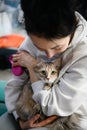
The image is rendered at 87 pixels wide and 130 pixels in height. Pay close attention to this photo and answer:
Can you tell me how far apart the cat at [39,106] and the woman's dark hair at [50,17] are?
0.20 meters

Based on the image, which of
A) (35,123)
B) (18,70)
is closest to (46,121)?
(35,123)

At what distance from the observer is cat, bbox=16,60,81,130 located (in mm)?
1121

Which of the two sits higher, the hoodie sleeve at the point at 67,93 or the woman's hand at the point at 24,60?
the woman's hand at the point at 24,60

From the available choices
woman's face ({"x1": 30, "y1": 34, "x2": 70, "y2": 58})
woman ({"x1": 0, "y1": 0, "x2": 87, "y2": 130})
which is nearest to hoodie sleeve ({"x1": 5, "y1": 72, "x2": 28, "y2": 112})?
woman ({"x1": 0, "y1": 0, "x2": 87, "y2": 130})

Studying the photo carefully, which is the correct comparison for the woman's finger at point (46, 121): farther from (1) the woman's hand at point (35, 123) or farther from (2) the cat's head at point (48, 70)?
(2) the cat's head at point (48, 70)

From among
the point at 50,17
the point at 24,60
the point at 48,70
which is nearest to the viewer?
the point at 50,17

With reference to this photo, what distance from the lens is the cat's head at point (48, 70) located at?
43.8 inches

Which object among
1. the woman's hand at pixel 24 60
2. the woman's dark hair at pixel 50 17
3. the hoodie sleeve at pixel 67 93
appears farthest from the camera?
the woman's hand at pixel 24 60

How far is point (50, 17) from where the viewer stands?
0.91 metres

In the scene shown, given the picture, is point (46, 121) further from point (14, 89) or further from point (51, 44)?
point (51, 44)

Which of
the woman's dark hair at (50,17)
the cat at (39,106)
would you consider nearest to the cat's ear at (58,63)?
the cat at (39,106)

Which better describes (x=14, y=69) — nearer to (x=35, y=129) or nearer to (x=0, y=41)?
(x=35, y=129)

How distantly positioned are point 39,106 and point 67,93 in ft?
0.50

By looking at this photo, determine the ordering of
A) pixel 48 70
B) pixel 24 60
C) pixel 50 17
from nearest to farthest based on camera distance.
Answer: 1. pixel 50 17
2. pixel 48 70
3. pixel 24 60
